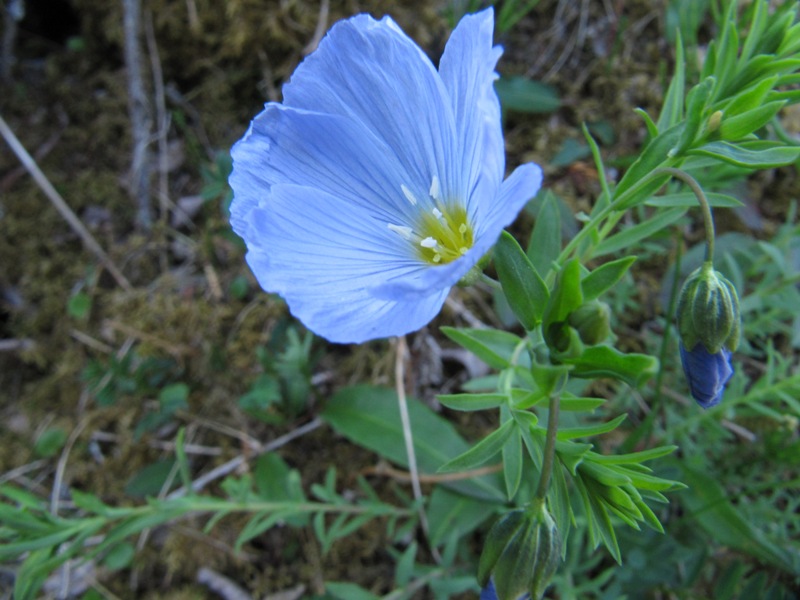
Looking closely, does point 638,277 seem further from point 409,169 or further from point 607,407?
point 409,169

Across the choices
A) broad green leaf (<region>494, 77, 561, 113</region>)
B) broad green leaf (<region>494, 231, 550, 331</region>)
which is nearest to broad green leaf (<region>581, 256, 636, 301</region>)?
broad green leaf (<region>494, 231, 550, 331</region>)

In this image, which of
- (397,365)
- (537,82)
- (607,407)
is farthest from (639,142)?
(397,365)

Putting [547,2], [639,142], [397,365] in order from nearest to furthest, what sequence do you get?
[397,365] → [639,142] → [547,2]

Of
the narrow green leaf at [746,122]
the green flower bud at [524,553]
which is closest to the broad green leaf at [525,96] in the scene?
the narrow green leaf at [746,122]

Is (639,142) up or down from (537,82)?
down

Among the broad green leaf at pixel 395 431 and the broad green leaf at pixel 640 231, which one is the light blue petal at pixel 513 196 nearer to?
the broad green leaf at pixel 640 231

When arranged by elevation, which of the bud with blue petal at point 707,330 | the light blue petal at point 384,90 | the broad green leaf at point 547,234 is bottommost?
the bud with blue petal at point 707,330

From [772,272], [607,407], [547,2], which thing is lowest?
[607,407]

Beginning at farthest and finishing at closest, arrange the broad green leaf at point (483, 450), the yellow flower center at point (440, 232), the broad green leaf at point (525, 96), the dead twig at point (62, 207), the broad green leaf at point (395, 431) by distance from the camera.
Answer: the broad green leaf at point (525, 96)
the dead twig at point (62, 207)
the broad green leaf at point (395, 431)
the yellow flower center at point (440, 232)
the broad green leaf at point (483, 450)
